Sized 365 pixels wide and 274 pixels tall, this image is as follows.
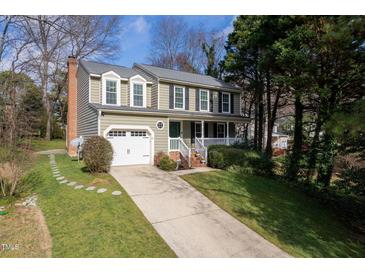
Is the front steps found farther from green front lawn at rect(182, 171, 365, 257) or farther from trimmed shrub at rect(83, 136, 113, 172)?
trimmed shrub at rect(83, 136, 113, 172)

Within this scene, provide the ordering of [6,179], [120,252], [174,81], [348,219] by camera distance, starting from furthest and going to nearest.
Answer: [174,81]
[348,219]
[6,179]
[120,252]

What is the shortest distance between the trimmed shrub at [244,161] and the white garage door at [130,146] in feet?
13.3

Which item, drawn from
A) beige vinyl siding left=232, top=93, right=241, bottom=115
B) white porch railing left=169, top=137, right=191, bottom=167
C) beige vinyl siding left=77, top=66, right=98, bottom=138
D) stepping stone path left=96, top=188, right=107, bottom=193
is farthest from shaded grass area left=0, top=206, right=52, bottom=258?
beige vinyl siding left=232, top=93, right=241, bottom=115

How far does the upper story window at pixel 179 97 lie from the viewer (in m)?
16.2

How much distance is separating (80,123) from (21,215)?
10010 millimetres

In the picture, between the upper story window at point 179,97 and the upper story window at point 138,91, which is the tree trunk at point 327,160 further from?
the upper story window at point 138,91

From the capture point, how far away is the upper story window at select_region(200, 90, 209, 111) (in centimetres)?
1734

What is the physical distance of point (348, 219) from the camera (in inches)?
358

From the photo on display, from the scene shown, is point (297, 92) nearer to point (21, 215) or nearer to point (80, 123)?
point (21, 215)

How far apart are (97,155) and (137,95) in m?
6.19

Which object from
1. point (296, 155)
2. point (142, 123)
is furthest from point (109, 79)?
point (296, 155)

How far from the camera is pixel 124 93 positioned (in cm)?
1480
